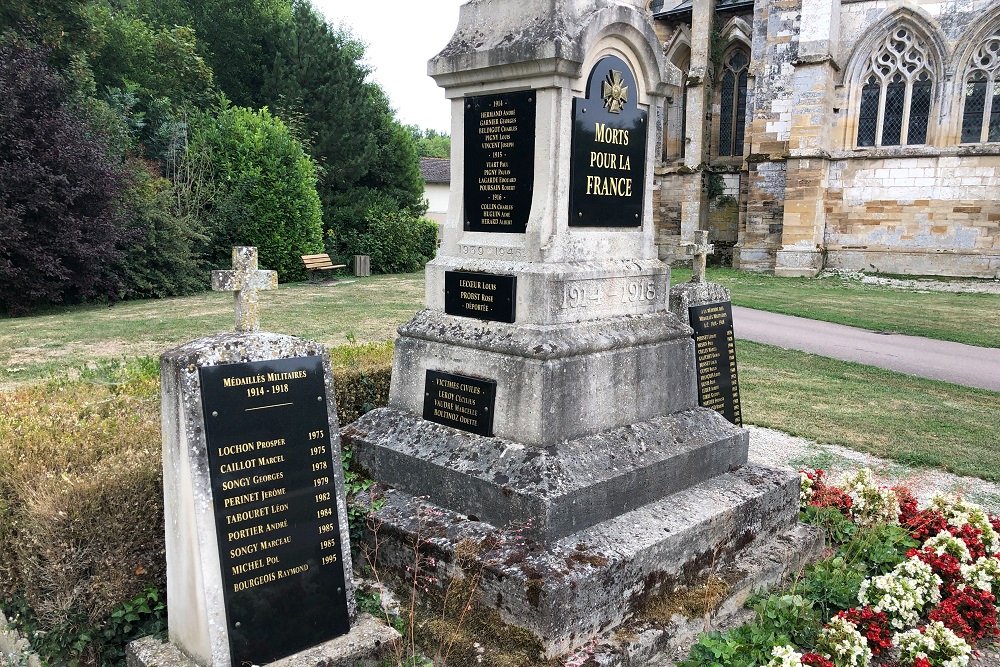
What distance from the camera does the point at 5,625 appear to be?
3.72 metres

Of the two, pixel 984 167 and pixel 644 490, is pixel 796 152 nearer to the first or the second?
pixel 984 167

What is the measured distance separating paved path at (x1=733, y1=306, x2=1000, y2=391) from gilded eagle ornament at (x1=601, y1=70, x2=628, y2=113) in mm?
7832

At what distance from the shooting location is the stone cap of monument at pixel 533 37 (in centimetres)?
414

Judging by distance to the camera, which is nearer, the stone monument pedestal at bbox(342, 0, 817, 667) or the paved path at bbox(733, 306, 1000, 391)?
the stone monument pedestal at bbox(342, 0, 817, 667)

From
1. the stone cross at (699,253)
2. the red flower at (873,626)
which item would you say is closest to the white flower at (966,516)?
the red flower at (873,626)

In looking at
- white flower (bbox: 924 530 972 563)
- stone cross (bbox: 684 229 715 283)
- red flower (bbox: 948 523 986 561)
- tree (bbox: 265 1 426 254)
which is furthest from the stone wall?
white flower (bbox: 924 530 972 563)

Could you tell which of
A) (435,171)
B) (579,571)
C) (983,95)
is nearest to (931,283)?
(983,95)

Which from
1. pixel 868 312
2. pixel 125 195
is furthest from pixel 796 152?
pixel 125 195

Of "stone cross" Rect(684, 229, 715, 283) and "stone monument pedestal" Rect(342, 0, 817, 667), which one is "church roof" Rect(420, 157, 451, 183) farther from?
"stone monument pedestal" Rect(342, 0, 817, 667)

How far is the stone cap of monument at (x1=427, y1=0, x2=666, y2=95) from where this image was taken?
13.6 feet

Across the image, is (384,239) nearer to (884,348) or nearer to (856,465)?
(884,348)

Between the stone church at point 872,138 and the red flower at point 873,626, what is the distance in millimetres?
18753

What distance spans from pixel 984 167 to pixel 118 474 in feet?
77.3

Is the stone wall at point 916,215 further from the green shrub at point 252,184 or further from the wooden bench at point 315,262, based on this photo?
the green shrub at point 252,184
